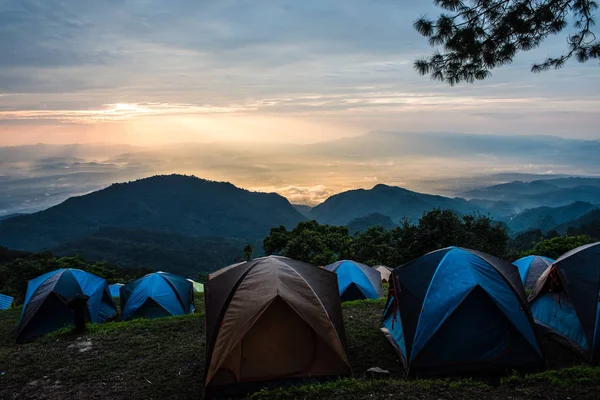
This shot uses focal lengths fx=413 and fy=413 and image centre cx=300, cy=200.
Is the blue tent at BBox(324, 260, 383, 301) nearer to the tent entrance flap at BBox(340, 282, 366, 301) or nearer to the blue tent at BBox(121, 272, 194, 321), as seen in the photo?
the tent entrance flap at BBox(340, 282, 366, 301)

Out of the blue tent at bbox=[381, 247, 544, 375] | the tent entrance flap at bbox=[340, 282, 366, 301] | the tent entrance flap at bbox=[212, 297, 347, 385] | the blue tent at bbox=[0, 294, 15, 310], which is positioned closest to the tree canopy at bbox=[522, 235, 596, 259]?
the tent entrance flap at bbox=[340, 282, 366, 301]

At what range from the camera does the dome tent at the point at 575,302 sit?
283 inches

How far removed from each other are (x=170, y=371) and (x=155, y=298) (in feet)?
19.7

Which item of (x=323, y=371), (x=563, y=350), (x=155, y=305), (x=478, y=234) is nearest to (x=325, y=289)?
(x=323, y=371)

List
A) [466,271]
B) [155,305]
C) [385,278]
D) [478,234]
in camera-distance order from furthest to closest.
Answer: [478,234]
[385,278]
[155,305]
[466,271]

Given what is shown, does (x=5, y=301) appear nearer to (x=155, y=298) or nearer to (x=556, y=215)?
(x=155, y=298)

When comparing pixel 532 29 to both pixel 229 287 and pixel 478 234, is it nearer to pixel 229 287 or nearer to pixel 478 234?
pixel 229 287

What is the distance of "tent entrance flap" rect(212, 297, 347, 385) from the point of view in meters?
6.96

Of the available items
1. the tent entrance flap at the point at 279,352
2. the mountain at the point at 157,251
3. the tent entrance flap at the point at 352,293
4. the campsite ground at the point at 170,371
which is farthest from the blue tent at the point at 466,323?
the mountain at the point at 157,251

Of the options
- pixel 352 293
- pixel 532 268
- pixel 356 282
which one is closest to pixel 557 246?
pixel 532 268

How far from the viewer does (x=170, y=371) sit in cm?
786

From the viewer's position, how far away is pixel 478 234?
30.8 metres

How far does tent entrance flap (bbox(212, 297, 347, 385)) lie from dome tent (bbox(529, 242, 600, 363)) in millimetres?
4288

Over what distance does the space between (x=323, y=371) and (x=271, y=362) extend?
2.99 ft
